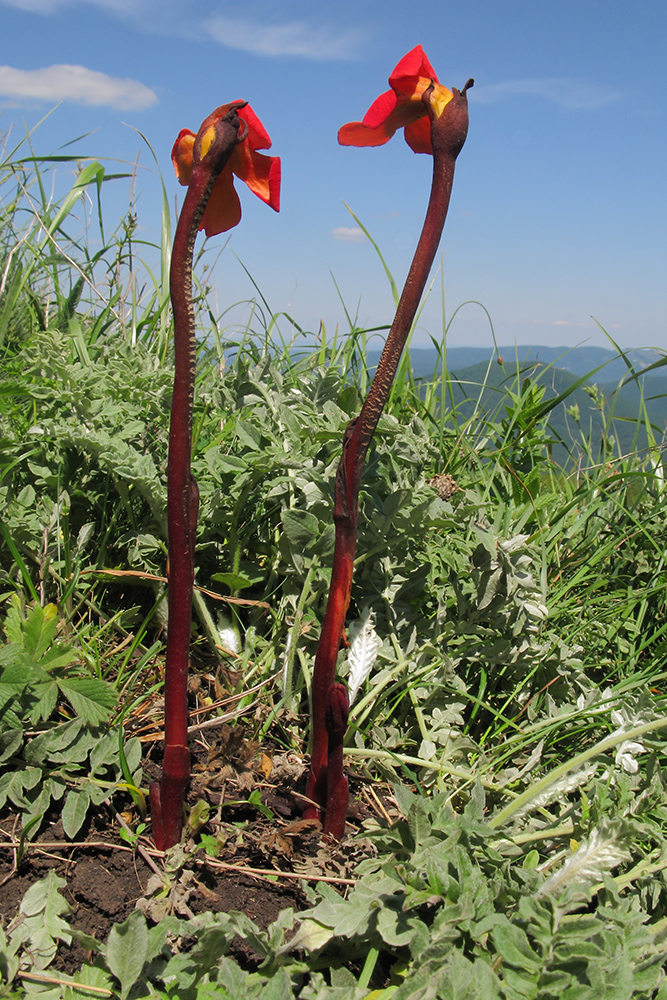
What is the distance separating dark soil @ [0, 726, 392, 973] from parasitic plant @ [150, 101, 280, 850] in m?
0.10

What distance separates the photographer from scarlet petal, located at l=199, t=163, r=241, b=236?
1.34 metres

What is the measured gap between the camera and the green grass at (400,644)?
1.15m

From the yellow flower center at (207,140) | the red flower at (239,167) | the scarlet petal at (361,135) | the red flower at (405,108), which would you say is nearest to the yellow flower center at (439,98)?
the red flower at (405,108)

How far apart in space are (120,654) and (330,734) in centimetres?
76

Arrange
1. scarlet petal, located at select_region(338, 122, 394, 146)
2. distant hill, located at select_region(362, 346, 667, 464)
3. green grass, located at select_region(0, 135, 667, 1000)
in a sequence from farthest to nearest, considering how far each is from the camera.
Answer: distant hill, located at select_region(362, 346, 667, 464)
scarlet petal, located at select_region(338, 122, 394, 146)
green grass, located at select_region(0, 135, 667, 1000)

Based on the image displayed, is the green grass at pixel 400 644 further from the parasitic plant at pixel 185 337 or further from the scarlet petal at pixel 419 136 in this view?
the scarlet petal at pixel 419 136

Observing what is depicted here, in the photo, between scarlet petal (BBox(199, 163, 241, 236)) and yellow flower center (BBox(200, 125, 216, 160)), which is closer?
yellow flower center (BBox(200, 125, 216, 160))

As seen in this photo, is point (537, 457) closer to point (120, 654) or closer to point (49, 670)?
point (120, 654)

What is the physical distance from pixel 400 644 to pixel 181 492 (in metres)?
0.87

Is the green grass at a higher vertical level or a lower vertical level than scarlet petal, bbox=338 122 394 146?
lower

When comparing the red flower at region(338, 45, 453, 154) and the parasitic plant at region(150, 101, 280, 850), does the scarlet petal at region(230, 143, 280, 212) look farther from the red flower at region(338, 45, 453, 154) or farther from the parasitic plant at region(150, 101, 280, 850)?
the red flower at region(338, 45, 453, 154)

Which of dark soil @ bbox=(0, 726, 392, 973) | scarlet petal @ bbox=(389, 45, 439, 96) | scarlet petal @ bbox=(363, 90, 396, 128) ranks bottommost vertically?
dark soil @ bbox=(0, 726, 392, 973)

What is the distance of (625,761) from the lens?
1.52m

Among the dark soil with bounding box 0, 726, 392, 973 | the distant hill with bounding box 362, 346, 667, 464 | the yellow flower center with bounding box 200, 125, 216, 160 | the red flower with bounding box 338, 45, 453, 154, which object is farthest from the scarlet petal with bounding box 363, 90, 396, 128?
the distant hill with bounding box 362, 346, 667, 464
